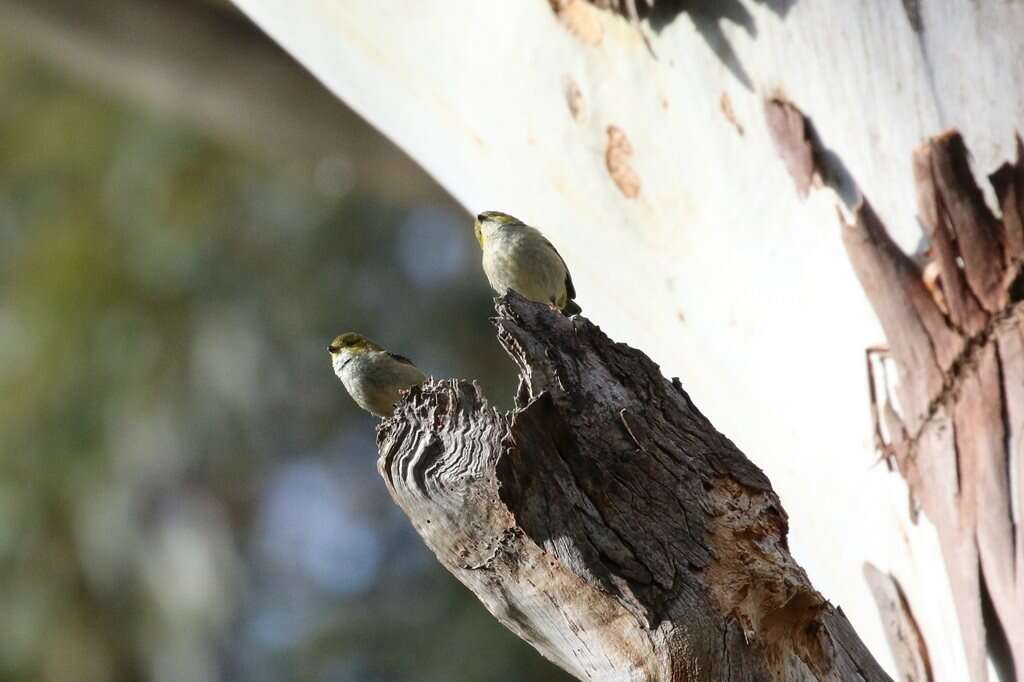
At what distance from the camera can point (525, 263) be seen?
254 centimetres

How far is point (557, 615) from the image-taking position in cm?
136

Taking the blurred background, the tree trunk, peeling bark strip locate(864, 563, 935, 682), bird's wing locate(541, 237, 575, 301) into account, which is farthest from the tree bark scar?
the blurred background

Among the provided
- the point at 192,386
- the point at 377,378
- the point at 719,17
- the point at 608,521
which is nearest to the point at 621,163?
the point at 719,17

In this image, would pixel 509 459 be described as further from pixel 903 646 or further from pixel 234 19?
pixel 234 19

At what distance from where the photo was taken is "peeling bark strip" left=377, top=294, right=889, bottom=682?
1.32 metres

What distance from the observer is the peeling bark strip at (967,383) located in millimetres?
1747

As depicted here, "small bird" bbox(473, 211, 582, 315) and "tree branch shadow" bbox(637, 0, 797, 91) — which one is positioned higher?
"tree branch shadow" bbox(637, 0, 797, 91)

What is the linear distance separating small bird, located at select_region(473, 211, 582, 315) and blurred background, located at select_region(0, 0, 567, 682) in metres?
4.77

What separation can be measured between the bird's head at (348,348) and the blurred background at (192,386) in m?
Result: 4.35

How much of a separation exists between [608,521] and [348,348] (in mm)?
1706

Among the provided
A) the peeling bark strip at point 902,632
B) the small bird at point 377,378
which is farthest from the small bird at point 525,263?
the peeling bark strip at point 902,632

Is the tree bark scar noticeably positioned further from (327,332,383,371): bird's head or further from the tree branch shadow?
(327,332,383,371): bird's head

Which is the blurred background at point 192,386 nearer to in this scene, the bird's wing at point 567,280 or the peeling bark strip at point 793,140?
the bird's wing at point 567,280

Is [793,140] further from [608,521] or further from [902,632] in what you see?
[608,521]
